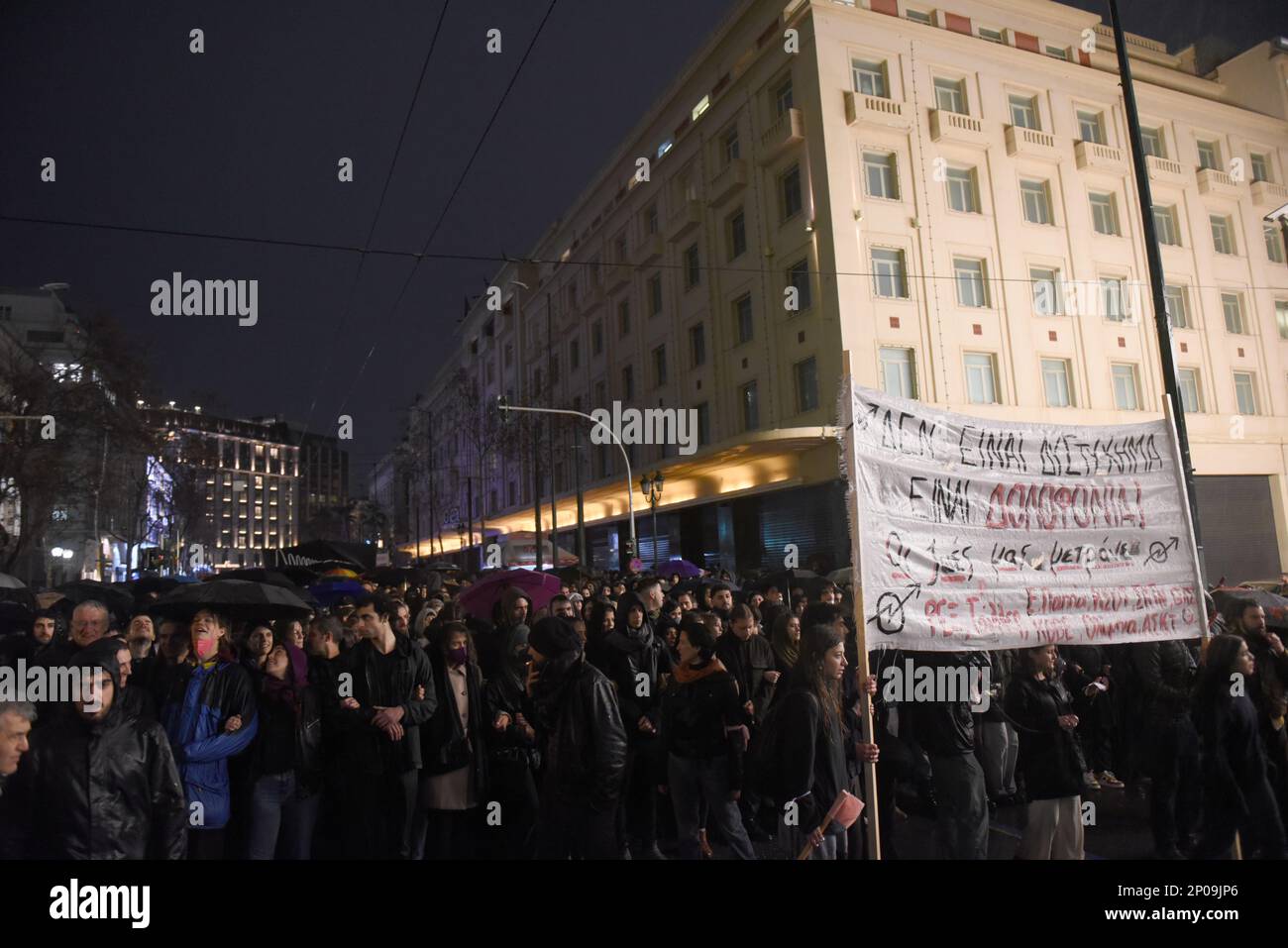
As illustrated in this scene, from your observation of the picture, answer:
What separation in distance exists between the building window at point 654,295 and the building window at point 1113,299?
52.3 feet

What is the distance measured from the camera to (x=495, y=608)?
8.00m

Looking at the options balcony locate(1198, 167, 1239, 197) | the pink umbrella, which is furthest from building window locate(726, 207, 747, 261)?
the pink umbrella

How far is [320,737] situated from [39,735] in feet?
5.23

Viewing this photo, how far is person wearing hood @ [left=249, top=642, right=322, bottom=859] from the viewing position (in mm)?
4836

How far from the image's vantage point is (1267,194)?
A: 29766 mm

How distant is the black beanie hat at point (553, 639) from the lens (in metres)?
4.83

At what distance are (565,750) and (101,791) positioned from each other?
225 cm

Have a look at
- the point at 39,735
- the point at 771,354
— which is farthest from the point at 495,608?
the point at 771,354

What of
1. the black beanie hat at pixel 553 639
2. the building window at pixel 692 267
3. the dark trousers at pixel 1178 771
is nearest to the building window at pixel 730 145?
the building window at pixel 692 267

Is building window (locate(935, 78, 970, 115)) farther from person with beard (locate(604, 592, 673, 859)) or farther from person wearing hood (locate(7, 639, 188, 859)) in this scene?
person wearing hood (locate(7, 639, 188, 859))

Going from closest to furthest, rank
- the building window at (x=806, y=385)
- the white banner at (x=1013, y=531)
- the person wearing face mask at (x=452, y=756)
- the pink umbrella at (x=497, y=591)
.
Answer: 1. the white banner at (x=1013, y=531)
2. the person wearing face mask at (x=452, y=756)
3. the pink umbrella at (x=497, y=591)
4. the building window at (x=806, y=385)

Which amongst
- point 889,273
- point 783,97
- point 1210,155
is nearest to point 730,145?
point 783,97

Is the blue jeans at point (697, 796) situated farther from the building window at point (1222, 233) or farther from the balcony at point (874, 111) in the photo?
the building window at point (1222, 233)
